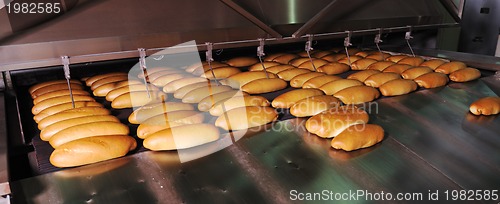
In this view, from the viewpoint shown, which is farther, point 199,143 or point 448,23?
point 448,23

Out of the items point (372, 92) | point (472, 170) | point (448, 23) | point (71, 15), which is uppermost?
point (71, 15)

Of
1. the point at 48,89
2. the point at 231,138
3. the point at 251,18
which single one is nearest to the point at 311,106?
the point at 231,138

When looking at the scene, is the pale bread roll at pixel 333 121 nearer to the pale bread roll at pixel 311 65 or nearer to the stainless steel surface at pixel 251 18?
the stainless steel surface at pixel 251 18

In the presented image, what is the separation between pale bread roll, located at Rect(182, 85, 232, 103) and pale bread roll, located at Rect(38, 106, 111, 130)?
0.45m

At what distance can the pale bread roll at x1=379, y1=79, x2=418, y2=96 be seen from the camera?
82.6 inches

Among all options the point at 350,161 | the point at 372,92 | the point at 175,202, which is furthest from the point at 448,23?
the point at 175,202

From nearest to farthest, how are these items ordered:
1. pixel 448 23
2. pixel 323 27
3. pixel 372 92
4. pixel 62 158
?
pixel 62 158 < pixel 372 92 < pixel 323 27 < pixel 448 23

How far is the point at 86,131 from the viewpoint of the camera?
145cm

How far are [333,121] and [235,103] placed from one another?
0.53 meters

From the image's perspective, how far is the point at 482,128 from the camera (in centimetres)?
171

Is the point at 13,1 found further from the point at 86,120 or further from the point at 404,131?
the point at 404,131

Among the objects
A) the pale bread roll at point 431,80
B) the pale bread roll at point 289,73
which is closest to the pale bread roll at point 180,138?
the pale bread roll at point 289,73

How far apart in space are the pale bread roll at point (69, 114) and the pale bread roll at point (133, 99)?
18 centimetres

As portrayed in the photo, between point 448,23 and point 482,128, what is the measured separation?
192 centimetres
